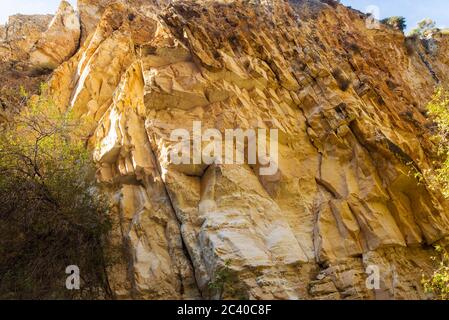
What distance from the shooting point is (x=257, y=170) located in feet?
41.0

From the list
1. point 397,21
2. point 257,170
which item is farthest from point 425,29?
point 257,170

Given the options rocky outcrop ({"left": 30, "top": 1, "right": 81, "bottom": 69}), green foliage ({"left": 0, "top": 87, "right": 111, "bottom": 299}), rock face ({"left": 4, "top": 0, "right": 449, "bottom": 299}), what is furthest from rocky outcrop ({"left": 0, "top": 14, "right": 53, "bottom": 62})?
green foliage ({"left": 0, "top": 87, "right": 111, "bottom": 299})

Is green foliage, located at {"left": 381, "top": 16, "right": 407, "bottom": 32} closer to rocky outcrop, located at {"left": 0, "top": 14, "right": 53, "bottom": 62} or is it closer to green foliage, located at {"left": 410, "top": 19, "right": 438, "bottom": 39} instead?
green foliage, located at {"left": 410, "top": 19, "right": 438, "bottom": 39}

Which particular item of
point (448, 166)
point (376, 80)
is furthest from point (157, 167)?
point (376, 80)

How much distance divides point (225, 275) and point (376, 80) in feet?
39.4

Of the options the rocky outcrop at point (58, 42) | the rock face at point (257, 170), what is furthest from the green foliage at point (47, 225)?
the rocky outcrop at point (58, 42)

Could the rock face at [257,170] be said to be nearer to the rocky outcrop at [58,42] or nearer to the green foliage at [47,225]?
the green foliage at [47,225]

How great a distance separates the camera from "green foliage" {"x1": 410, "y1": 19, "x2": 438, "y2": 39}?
2916cm

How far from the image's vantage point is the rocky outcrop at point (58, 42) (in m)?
22.5

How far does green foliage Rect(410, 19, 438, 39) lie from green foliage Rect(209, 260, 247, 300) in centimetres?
2603

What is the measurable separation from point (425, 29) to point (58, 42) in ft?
85.1

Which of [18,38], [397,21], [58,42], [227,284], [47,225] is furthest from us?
[397,21]

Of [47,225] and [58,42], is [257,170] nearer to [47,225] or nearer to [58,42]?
Answer: [47,225]
